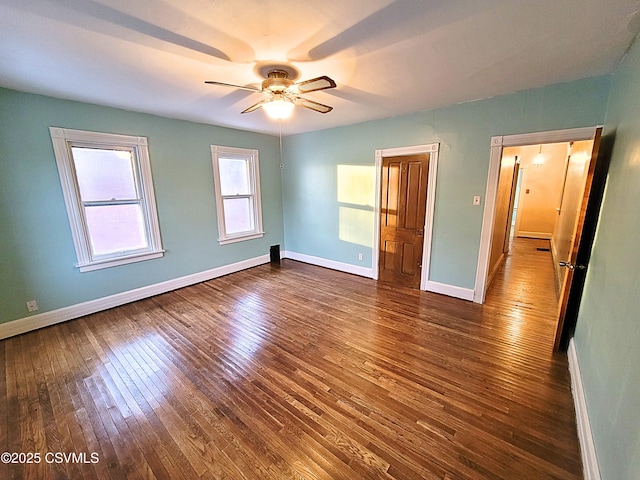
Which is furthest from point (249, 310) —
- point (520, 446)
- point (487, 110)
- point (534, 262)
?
point (534, 262)

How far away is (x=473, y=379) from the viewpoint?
2049 mm

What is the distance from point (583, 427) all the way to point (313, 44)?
3014 mm

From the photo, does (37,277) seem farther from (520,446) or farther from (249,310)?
(520,446)

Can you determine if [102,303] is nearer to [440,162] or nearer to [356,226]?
[356,226]

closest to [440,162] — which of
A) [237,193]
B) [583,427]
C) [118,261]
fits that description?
[583,427]

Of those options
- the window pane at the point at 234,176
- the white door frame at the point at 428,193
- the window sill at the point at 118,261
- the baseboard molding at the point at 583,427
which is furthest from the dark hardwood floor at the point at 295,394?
the window pane at the point at 234,176

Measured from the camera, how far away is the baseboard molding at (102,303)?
2748 mm

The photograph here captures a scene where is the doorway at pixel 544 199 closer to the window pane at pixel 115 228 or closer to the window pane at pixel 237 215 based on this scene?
the window pane at pixel 237 215

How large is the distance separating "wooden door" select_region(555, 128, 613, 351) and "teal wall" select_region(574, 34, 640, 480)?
5.0 inches

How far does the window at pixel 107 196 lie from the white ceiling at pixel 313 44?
0.58 meters

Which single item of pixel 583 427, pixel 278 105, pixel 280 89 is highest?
pixel 280 89

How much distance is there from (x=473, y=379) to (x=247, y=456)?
1.76 m

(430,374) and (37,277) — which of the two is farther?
(37,277)

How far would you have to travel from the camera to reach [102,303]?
10.8ft
